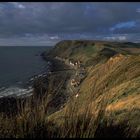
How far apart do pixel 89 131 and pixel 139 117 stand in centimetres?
225

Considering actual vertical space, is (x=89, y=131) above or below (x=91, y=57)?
above

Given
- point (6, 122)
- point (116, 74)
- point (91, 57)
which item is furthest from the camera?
point (91, 57)

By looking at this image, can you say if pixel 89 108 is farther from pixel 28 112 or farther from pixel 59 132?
pixel 28 112

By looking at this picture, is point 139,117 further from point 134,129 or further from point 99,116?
point 99,116

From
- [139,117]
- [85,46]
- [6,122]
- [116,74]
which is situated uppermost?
[6,122]

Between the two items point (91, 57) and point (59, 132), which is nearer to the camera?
point (59, 132)

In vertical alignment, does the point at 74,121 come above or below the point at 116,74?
above

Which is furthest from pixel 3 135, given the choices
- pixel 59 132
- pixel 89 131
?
pixel 89 131

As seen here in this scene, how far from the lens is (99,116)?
5.91 meters

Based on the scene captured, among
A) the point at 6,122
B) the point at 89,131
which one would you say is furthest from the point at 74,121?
the point at 6,122

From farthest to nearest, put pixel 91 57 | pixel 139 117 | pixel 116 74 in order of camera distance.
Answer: pixel 91 57
pixel 116 74
pixel 139 117

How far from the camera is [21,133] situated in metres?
5.86

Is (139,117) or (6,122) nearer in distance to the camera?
(6,122)

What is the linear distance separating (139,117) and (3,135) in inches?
114
